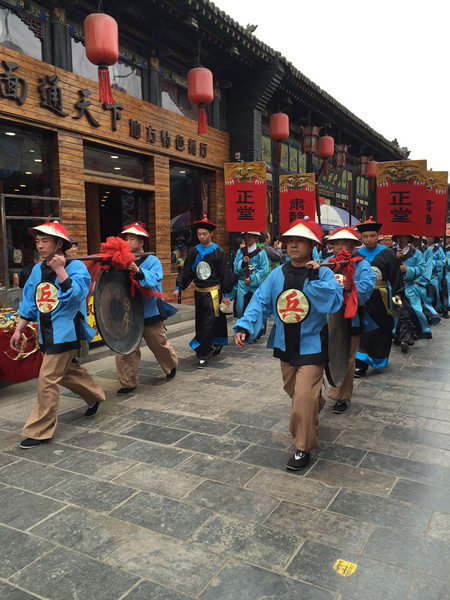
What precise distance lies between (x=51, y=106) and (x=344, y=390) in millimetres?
6128

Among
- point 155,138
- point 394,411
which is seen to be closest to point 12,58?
point 155,138

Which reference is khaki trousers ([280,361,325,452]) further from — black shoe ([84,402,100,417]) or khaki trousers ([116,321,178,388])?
khaki trousers ([116,321,178,388])

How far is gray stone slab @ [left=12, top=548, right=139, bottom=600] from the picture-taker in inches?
89.4

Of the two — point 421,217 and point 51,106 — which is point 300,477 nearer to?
point 421,217

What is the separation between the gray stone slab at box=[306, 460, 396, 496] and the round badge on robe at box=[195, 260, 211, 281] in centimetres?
381

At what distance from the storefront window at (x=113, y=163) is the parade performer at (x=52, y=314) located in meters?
5.06

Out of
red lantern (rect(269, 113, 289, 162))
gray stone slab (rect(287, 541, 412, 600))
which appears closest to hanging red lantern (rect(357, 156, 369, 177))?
red lantern (rect(269, 113, 289, 162))

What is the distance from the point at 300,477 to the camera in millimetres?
3414

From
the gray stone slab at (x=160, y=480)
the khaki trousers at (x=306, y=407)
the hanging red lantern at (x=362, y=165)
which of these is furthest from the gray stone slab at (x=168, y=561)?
the hanging red lantern at (x=362, y=165)

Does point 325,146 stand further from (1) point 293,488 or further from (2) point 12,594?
(2) point 12,594

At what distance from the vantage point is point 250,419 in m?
4.59

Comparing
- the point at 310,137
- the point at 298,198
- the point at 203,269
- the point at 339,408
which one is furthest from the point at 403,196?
the point at 310,137

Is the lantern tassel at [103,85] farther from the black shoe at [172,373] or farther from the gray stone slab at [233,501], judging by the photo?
the gray stone slab at [233,501]

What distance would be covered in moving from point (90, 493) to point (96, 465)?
430mm
